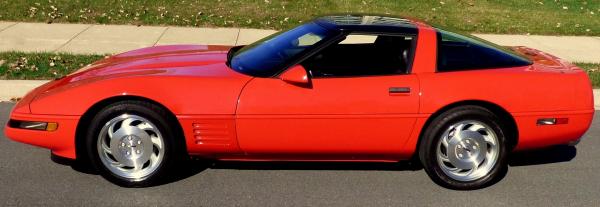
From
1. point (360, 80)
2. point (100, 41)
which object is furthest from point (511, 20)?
point (360, 80)

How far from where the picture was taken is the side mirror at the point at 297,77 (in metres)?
3.81

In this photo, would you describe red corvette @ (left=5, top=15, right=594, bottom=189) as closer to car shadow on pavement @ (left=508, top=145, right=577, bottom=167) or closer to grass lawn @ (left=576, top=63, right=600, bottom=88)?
car shadow on pavement @ (left=508, top=145, right=577, bottom=167)

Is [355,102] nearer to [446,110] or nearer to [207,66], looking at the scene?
[446,110]

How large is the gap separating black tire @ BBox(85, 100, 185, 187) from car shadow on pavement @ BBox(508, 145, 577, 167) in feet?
8.79

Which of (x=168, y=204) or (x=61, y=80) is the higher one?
(x=61, y=80)

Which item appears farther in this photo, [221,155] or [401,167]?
[401,167]

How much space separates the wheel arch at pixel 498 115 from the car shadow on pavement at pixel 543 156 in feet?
2.16

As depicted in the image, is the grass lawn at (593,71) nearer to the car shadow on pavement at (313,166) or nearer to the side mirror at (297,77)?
the car shadow on pavement at (313,166)

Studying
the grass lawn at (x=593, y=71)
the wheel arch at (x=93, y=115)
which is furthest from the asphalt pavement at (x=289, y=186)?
the grass lawn at (x=593, y=71)

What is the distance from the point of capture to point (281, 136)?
3934 mm

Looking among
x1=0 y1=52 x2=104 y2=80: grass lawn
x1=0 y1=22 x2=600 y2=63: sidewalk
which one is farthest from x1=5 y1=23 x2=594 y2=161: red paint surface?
x1=0 y1=22 x2=600 y2=63: sidewalk

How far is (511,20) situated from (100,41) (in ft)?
25.4

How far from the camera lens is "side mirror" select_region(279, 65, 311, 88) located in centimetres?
381

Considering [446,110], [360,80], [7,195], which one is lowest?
[7,195]
